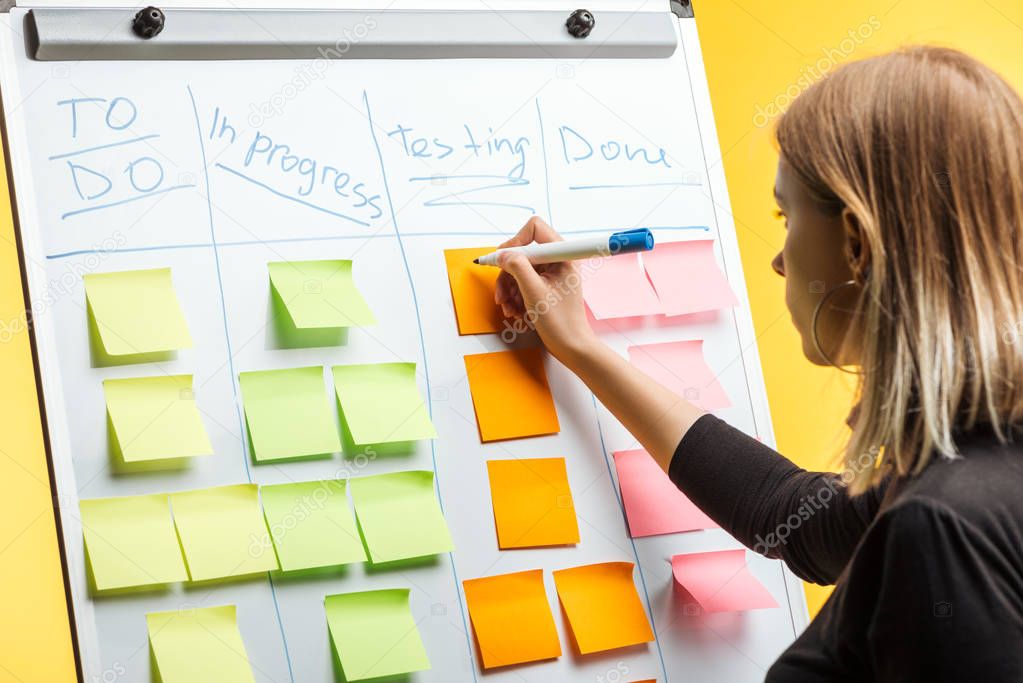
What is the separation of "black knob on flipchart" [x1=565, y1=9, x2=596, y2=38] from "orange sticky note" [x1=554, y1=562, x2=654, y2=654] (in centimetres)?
54

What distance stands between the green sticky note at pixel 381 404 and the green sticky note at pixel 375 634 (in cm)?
13

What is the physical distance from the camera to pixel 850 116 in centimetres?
71

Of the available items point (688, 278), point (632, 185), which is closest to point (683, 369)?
point (688, 278)

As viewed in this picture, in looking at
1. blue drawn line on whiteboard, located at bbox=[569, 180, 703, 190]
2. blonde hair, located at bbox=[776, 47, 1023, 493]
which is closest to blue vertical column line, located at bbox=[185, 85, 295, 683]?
blue drawn line on whiteboard, located at bbox=[569, 180, 703, 190]

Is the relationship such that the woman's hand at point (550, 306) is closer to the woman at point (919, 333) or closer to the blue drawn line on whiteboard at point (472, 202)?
the blue drawn line on whiteboard at point (472, 202)

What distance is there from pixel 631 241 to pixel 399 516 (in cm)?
32

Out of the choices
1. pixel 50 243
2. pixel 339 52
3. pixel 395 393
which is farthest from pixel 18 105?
pixel 395 393

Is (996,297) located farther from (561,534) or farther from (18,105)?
(18,105)

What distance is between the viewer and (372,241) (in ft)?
3.21

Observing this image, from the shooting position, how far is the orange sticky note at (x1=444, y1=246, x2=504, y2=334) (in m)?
1.00

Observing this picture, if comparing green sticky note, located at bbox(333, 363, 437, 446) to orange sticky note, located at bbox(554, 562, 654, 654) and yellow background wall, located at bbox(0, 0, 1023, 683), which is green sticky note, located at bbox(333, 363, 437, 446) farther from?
yellow background wall, located at bbox(0, 0, 1023, 683)

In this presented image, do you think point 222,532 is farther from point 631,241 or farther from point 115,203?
point 631,241

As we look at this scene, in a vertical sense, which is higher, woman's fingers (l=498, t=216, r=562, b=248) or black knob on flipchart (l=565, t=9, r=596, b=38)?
black knob on flipchart (l=565, t=9, r=596, b=38)

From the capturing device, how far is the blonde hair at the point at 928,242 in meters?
0.64
